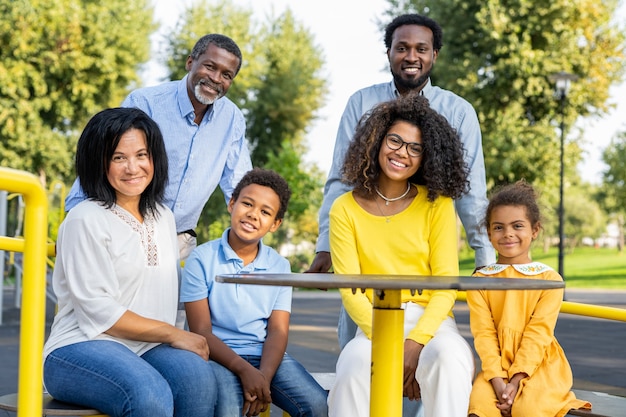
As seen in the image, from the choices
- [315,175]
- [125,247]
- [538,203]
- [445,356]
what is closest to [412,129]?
[538,203]

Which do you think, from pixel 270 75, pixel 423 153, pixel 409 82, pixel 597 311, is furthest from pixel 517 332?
pixel 270 75

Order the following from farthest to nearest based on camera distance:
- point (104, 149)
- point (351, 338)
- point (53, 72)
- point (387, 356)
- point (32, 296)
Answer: point (53, 72)
point (351, 338)
point (104, 149)
point (387, 356)
point (32, 296)

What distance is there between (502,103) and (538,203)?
23755 millimetres

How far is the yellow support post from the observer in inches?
113

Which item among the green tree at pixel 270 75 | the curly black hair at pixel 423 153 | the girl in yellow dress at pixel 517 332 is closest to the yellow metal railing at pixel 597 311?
the girl in yellow dress at pixel 517 332

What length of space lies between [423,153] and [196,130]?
4.49 ft

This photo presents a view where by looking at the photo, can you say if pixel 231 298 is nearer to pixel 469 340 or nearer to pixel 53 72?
pixel 469 340

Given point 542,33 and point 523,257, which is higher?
point 542,33

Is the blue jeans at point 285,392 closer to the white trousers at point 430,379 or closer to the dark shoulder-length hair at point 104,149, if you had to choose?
the white trousers at point 430,379

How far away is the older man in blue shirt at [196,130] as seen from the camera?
4402 mm

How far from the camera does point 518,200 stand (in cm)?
379

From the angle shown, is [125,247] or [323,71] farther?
[323,71]

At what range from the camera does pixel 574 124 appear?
90.1ft

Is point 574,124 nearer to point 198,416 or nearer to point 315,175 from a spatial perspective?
point 315,175
